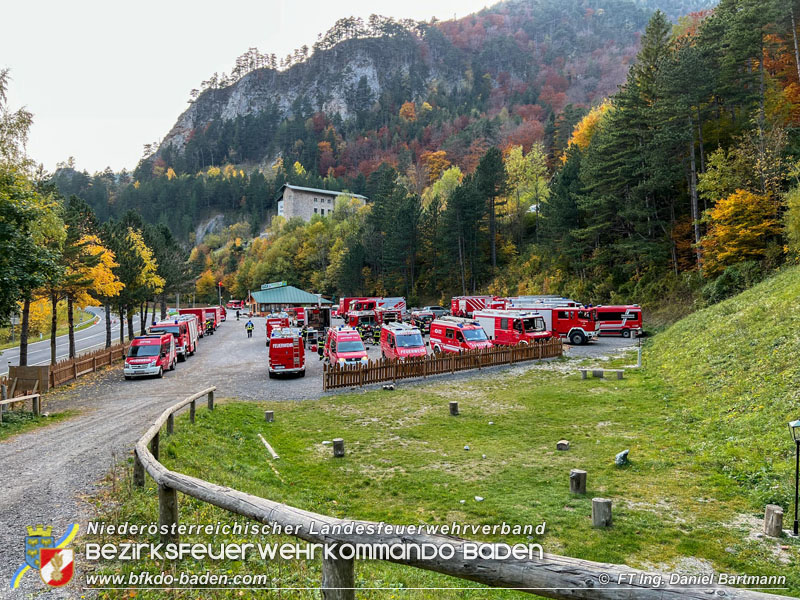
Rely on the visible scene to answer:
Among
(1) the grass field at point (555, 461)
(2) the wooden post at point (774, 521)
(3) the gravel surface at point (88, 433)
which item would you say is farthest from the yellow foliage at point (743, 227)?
(2) the wooden post at point (774, 521)

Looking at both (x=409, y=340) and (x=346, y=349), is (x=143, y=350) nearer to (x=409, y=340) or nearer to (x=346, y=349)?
(x=346, y=349)

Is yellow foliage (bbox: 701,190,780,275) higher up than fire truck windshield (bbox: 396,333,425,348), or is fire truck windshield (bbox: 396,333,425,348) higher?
yellow foliage (bbox: 701,190,780,275)

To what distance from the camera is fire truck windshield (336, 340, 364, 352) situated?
23.7 m

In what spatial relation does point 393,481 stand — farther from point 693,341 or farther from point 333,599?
point 693,341

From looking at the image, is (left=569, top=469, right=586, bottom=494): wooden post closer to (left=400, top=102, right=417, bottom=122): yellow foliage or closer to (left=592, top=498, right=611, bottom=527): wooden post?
(left=592, top=498, right=611, bottom=527): wooden post

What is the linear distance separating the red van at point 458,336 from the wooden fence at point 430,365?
112 centimetres

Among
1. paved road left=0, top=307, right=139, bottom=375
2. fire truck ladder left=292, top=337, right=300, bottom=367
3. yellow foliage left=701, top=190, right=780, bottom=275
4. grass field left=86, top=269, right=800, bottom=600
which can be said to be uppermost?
Answer: yellow foliage left=701, top=190, right=780, bottom=275

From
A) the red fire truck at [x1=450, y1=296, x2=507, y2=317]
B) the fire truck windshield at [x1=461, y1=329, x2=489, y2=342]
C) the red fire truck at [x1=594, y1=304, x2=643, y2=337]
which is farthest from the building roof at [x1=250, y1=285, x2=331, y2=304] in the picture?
the fire truck windshield at [x1=461, y1=329, x2=489, y2=342]

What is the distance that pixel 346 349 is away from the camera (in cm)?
2370

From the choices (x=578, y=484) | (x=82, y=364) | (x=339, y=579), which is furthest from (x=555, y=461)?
(x=82, y=364)

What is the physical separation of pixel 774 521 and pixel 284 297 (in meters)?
79.0

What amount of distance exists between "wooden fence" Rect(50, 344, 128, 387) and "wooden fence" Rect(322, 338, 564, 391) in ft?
45.5

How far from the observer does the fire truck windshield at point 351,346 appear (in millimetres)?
23672

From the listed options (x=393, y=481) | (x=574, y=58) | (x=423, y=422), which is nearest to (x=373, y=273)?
(x=423, y=422)
